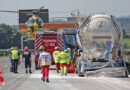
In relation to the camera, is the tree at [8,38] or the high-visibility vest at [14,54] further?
the tree at [8,38]

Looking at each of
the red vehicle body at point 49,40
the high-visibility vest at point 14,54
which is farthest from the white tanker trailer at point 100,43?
the red vehicle body at point 49,40

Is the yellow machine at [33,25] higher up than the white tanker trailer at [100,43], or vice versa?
the yellow machine at [33,25]

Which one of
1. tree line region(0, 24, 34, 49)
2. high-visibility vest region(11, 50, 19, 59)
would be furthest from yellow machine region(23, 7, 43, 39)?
high-visibility vest region(11, 50, 19, 59)

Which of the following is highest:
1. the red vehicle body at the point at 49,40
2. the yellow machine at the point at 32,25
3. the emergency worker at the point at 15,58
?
the yellow machine at the point at 32,25

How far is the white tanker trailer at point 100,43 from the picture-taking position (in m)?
21.3

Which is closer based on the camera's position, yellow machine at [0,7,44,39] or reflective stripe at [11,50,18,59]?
reflective stripe at [11,50,18,59]

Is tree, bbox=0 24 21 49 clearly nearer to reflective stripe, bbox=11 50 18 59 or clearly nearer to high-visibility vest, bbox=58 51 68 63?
reflective stripe, bbox=11 50 18 59

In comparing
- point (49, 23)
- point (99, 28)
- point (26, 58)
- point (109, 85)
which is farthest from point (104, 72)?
point (49, 23)

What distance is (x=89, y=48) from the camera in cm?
2177

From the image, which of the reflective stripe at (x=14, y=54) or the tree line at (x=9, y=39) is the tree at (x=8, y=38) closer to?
the tree line at (x=9, y=39)

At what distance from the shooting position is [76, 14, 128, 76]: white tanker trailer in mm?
→ 21312

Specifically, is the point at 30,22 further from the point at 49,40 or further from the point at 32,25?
the point at 49,40

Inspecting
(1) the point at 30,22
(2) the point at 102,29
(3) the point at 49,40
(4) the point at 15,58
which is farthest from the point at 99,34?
(1) the point at 30,22

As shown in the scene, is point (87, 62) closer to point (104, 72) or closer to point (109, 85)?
point (104, 72)
